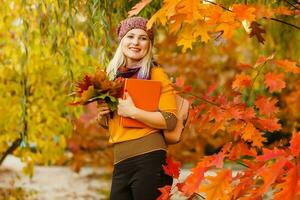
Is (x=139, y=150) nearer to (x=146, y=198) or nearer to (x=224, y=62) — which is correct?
(x=146, y=198)

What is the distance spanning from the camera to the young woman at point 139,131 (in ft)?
9.88

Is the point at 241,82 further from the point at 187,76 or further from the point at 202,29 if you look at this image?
the point at 187,76

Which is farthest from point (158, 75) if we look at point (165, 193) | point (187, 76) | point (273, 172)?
point (187, 76)

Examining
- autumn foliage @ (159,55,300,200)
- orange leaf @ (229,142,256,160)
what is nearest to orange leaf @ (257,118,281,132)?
autumn foliage @ (159,55,300,200)

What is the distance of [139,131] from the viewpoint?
10.0 ft

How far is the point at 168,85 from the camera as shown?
3.10 m

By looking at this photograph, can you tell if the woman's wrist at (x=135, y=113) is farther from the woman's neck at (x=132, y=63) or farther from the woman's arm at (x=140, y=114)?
the woman's neck at (x=132, y=63)

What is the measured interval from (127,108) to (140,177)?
0.33m

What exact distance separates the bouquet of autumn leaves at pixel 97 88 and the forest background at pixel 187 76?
32cm

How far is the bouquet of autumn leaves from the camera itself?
9.77 ft

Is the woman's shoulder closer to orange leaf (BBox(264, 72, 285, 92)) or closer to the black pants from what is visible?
the black pants

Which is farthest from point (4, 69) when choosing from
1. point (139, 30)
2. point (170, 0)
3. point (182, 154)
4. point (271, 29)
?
point (182, 154)

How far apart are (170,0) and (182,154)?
28.3 ft

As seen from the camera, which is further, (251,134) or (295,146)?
(251,134)
